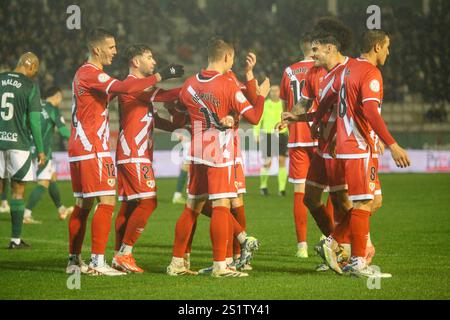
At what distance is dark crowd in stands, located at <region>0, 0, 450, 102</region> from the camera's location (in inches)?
1167

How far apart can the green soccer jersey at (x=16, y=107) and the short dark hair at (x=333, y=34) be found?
3.96 meters

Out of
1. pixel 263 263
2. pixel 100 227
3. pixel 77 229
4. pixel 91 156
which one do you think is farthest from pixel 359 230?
pixel 77 229

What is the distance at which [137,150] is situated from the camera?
8961mm

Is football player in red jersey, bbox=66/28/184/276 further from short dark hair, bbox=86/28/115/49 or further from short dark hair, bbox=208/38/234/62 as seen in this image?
short dark hair, bbox=208/38/234/62

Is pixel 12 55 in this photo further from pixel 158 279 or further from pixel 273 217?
pixel 158 279

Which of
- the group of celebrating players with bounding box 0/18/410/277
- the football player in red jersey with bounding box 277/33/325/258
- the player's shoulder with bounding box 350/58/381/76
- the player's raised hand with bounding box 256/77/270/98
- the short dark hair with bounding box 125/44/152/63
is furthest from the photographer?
the football player in red jersey with bounding box 277/33/325/258

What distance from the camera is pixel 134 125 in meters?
8.98

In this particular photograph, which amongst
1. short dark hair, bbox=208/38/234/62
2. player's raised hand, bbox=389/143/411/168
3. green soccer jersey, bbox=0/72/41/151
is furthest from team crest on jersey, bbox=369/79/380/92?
green soccer jersey, bbox=0/72/41/151

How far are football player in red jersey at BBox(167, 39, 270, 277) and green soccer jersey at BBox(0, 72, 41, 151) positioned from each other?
327 cm

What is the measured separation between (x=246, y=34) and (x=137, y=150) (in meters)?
24.8

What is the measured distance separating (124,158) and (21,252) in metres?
2.62

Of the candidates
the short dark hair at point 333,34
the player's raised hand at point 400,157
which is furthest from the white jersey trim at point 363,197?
the short dark hair at point 333,34

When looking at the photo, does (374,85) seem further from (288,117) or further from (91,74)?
(91,74)
